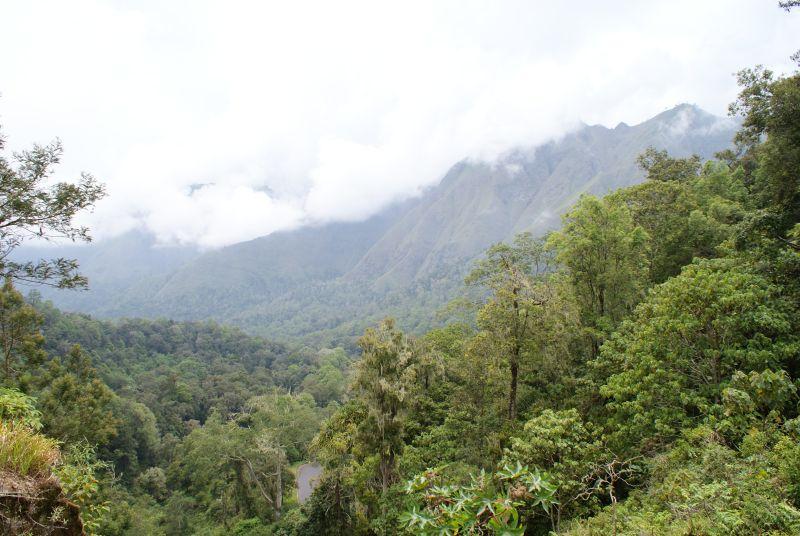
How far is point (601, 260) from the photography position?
16.7 metres

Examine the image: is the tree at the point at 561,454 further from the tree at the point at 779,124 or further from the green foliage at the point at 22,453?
the tree at the point at 779,124

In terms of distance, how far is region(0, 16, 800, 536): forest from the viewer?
5.23m

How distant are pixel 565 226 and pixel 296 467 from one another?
155 ft

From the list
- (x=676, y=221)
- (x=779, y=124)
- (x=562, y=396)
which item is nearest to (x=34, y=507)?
(x=562, y=396)

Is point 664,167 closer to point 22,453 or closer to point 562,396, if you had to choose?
point 562,396

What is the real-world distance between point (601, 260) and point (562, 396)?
6006 millimetres

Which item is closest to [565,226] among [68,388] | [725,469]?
[725,469]

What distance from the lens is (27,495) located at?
410cm

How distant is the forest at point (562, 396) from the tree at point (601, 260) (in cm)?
8

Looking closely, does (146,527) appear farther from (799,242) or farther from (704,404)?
(799,242)

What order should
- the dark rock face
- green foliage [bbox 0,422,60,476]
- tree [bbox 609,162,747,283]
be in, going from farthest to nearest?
tree [bbox 609,162,747,283], green foliage [bbox 0,422,60,476], the dark rock face

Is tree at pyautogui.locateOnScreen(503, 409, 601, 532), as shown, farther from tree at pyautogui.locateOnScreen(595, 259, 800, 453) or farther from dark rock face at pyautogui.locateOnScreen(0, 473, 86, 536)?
dark rock face at pyautogui.locateOnScreen(0, 473, 86, 536)

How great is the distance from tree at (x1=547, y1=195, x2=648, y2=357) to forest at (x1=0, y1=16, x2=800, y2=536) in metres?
0.08

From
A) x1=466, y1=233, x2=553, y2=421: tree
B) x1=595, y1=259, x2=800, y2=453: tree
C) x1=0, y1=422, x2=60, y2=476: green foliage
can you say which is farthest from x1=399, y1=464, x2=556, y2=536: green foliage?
x1=466, y1=233, x2=553, y2=421: tree
